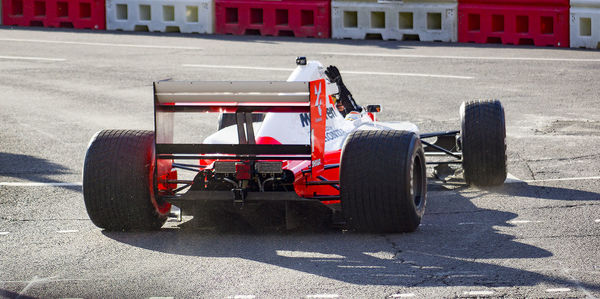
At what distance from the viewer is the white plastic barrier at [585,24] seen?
19516 millimetres

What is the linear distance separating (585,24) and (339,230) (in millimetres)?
13287

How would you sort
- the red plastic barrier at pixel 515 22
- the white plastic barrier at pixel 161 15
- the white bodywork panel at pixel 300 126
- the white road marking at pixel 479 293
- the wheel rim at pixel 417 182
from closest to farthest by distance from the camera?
the white road marking at pixel 479 293 < the wheel rim at pixel 417 182 < the white bodywork panel at pixel 300 126 < the red plastic barrier at pixel 515 22 < the white plastic barrier at pixel 161 15

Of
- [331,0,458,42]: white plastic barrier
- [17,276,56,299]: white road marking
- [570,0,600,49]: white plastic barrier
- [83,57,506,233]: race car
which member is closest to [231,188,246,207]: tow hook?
[83,57,506,233]: race car

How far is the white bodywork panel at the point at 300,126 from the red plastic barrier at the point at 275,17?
1257 cm

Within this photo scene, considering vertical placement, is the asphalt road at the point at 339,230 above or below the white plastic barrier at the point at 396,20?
below

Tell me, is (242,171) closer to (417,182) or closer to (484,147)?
(417,182)

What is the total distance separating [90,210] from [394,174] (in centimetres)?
225

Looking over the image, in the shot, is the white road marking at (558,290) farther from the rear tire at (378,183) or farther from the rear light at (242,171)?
the rear light at (242,171)

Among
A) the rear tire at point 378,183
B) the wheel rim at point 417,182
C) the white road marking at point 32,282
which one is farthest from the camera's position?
the wheel rim at point 417,182

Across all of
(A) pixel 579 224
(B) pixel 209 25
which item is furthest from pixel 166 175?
(B) pixel 209 25

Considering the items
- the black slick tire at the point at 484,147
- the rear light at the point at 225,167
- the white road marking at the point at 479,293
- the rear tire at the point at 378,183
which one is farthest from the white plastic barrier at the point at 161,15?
the white road marking at the point at 479,293

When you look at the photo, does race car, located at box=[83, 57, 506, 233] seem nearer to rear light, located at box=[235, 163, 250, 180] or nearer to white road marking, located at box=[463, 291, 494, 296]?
rear light, located at box=[235, 163, 250, 180]

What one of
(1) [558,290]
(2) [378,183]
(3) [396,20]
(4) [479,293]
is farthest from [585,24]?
(4) [479,293]

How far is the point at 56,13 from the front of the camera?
80.5 ft
